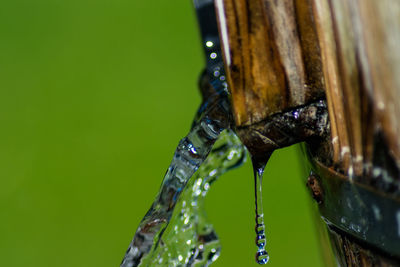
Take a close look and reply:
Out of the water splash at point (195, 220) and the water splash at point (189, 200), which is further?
the water splash at point (195, 220)

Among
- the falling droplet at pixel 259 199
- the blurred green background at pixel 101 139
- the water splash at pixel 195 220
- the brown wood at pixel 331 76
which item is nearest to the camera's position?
the brown wood at pixel 331 76

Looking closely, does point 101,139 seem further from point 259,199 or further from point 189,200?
point 259,199

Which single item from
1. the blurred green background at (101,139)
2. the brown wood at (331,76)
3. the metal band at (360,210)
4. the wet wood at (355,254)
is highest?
the brown wood at (331,76)

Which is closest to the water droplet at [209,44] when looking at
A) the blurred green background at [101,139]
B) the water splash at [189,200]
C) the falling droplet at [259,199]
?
the water splash at [189,200]

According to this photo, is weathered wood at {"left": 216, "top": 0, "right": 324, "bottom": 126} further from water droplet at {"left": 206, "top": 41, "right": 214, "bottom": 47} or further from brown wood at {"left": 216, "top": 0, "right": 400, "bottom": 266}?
water droplet at {"left": 206, "top": 41, "right": 214, "bottom": 47}

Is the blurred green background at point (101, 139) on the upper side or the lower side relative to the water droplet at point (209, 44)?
lower

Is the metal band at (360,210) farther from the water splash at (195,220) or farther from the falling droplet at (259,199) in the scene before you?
the water splash at (195,220)

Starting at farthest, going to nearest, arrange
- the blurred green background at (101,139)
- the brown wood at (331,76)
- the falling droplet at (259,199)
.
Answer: the blurred green background at (101,139), the falling droplet at (259,199), the brown wood at (331,76)

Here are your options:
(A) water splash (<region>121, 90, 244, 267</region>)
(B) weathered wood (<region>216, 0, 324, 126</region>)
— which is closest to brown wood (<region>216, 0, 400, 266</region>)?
(B) weathered wood (<region>216, 0, 324, 126</region>)

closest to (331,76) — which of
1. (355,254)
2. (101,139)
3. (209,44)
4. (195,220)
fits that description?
(355,254)
